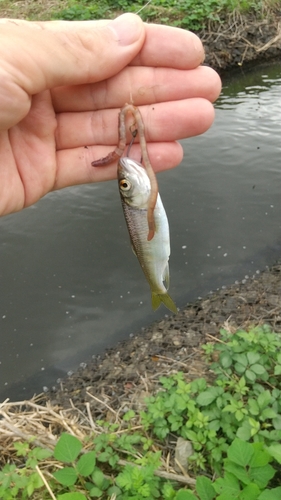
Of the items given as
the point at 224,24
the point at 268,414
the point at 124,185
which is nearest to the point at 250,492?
the point at 268,414

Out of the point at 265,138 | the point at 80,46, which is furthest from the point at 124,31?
the point at 265,138

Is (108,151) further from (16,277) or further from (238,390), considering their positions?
(16,277)

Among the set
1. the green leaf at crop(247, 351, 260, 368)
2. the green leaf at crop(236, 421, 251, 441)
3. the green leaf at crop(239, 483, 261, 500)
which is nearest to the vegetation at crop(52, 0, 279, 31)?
the green leaf at crop(247, 351, 260, 368)

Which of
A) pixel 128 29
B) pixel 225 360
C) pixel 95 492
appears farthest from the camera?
pixel 225 360

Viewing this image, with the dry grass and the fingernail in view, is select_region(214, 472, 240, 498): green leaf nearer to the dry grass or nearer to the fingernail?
the fingernail

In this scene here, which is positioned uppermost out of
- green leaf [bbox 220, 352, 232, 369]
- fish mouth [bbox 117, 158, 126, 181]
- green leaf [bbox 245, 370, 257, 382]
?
fish mouth [bbox 117, 158, 126, 181]

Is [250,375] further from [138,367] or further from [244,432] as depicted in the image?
[138,367]
